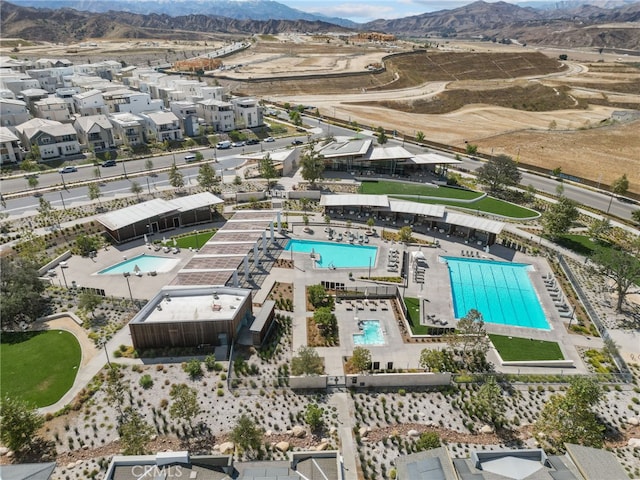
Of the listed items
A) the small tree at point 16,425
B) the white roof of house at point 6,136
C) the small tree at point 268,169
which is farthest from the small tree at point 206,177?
the small tree at point 16,425

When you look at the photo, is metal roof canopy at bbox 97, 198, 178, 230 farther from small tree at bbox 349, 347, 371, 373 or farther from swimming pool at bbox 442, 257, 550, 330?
swimming pool at bbox 442, 257, 550, 330

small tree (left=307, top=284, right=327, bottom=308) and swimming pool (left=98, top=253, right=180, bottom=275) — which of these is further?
swimming pool (left=98, top=253, right=180, bottom=275)

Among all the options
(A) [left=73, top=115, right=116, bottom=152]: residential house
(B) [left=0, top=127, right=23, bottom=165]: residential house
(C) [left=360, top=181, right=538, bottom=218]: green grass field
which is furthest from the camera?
(A) [left=73, top=115, right=116, bottom=152]: residential house

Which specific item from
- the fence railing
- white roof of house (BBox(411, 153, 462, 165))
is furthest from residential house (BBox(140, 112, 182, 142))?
the fence railing

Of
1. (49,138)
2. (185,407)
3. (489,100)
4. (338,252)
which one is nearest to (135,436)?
(185,407)

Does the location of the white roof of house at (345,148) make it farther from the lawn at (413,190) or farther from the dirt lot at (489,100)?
the dirt lot at (489,100)

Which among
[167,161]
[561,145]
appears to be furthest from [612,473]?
[561,145]
